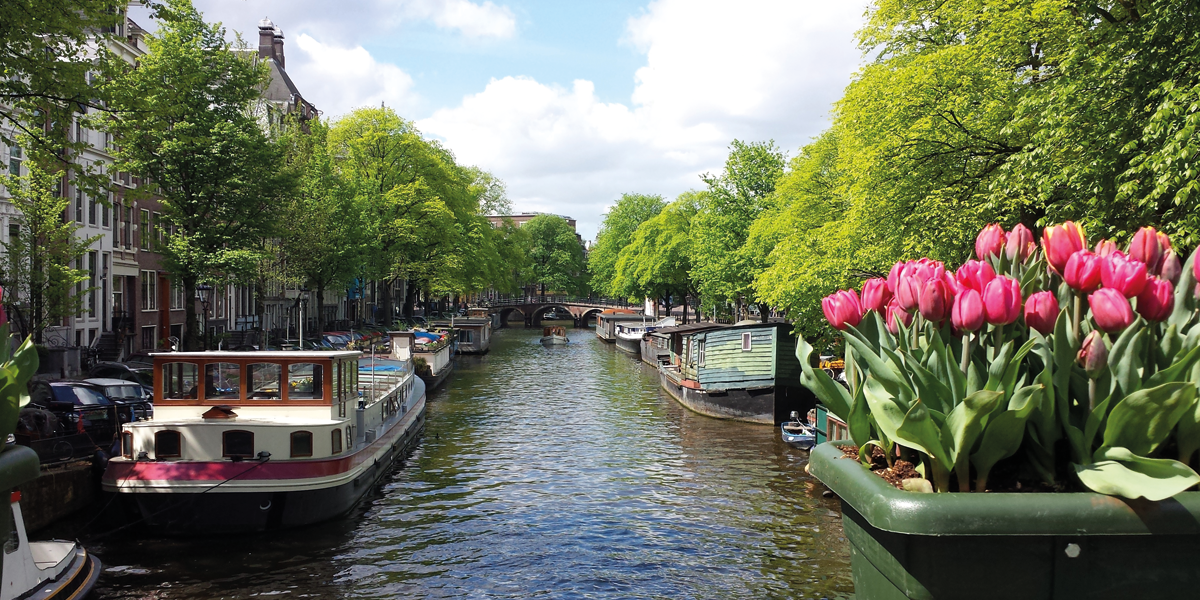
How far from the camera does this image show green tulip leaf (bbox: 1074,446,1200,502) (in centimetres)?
199

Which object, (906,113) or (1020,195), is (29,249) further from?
(1020,195)

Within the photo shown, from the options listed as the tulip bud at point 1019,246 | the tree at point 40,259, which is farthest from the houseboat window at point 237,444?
the tulip bud at point 1019,246

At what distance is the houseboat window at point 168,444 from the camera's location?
16719mm

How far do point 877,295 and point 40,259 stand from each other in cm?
2786

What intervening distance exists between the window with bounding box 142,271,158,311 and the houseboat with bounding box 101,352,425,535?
27893mm

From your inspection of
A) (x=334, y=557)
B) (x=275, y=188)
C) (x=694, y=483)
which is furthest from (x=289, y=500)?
(x=275, y=188)

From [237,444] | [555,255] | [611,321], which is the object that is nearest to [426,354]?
[237,444]

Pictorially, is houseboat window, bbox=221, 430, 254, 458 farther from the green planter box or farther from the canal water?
the green planter box

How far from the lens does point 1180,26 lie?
1170 cm

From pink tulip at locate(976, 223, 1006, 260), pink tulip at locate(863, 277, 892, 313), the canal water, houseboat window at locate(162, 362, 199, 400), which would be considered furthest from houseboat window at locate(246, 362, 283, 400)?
pink tulip at locate(976, 223, 1006, 260)

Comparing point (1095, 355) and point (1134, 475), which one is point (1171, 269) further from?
point (1134, 475)

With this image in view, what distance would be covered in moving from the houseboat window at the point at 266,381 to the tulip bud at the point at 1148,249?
17.8 metres

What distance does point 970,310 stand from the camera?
236cm

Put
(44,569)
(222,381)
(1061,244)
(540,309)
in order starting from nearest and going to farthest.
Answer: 1. (1061,244)
2. (44,569)
3. (222,381)
4. (540,309)
